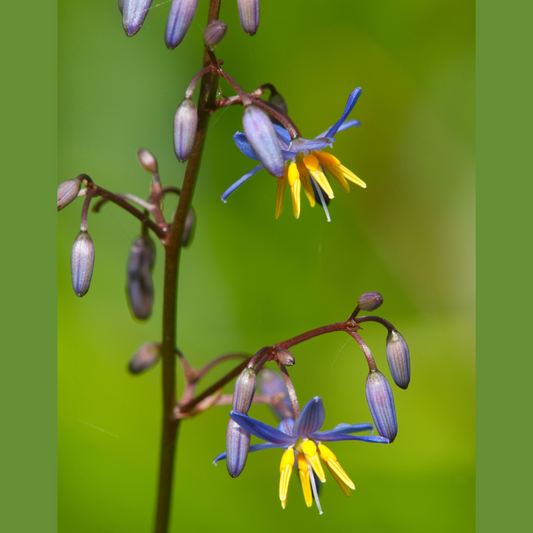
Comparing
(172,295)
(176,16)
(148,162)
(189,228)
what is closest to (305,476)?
(172,295)

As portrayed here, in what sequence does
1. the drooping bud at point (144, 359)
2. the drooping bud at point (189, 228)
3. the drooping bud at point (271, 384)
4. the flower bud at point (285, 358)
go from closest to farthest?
the flower bud at point (285, 358) → the drooping bud at point (189, 228) → the drooping bud at point (144, 359) → the drooping bud at point (271, 384)

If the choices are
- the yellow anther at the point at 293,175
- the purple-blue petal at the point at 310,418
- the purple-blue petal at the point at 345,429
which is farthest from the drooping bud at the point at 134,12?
the purple-blue petal at the point at 345,429

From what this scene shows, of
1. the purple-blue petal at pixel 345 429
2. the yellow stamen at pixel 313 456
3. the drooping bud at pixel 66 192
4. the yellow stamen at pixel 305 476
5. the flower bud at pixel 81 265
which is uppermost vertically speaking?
the drooping bud at pixel 66 192

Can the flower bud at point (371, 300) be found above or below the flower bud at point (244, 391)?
above

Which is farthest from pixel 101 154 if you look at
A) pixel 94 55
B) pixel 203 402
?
pixel 203 402

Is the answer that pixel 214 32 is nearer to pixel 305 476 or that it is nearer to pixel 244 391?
pixel 244 391

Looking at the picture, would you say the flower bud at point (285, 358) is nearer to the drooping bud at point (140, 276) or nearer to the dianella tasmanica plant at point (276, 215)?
the dianella tasmanica plant at point (276, 215)
